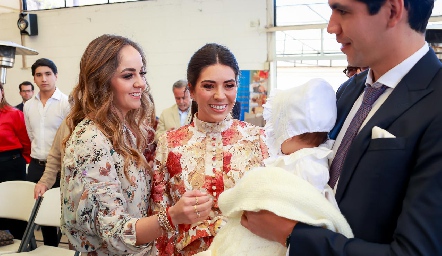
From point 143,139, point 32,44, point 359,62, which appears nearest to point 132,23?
point 32,44

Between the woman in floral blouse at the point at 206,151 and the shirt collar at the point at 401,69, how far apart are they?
28.7 inches

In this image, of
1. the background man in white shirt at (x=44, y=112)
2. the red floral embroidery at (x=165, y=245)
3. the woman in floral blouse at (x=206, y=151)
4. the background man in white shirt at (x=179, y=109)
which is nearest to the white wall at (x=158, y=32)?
the background man in white shirt at (x=179, y=109)

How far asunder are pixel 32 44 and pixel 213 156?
25.1 feet

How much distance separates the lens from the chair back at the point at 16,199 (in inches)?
117

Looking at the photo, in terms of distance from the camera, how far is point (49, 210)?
278 centimetres

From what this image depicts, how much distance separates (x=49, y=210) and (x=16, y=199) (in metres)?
0.42

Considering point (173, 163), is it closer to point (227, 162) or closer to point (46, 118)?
point (227, 162)

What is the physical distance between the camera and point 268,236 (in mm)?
1056

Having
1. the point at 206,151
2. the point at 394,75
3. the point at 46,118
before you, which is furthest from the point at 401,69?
the point at 46,118

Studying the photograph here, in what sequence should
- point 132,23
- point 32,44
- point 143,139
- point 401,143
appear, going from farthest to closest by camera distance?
point 32,44 < point 132,23 < point 143,139 < point 401,143

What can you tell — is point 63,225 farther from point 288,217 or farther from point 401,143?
point 401,143

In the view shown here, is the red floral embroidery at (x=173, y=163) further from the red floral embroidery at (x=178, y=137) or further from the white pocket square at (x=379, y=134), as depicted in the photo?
the white pocket square at (x=379, y=134)

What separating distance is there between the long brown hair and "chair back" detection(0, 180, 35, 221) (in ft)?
5.07

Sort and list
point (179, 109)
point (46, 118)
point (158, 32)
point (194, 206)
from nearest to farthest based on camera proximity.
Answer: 1. point (194, 206)
2. point (46, 118)
3. point (179, 109)
4. point (158, 32)
